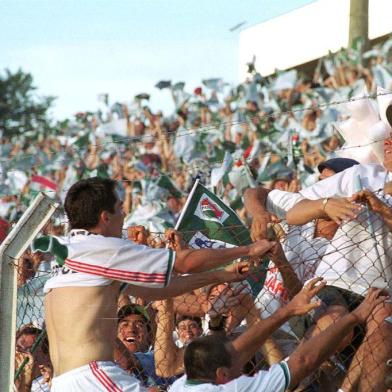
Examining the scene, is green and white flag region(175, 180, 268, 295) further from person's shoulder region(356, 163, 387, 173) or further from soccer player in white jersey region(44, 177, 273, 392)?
soccer player in white jersey region(44, 177, 273, 392)

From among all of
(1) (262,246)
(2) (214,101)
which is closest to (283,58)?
(2) (214,101)

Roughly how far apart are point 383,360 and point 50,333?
60.4 inches

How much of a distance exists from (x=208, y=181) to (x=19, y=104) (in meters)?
34.6

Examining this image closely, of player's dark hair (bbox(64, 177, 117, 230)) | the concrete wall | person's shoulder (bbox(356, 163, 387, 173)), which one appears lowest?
player's dark hair (bbox(64, 177, 117, 230))

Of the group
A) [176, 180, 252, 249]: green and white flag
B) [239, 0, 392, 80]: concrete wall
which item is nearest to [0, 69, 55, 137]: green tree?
[239, 0, 392, 80]: concrete wall

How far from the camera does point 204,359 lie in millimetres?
5336

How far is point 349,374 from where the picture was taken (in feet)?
19.1

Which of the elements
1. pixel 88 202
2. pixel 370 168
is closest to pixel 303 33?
pixel 370 168

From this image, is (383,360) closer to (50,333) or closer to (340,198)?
(340,198)

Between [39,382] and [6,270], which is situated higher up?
[6,270]

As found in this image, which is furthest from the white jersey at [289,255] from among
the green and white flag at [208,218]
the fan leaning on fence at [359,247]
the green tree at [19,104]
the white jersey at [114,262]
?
the green tree at [19,104]

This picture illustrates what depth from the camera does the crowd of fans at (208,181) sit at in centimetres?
636

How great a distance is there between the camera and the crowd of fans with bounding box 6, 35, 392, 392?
6.36 metres

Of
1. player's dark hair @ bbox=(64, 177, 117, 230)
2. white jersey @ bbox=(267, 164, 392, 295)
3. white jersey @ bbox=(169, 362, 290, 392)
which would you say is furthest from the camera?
white jersey @ bbox=(267, 164, 392, 295)
